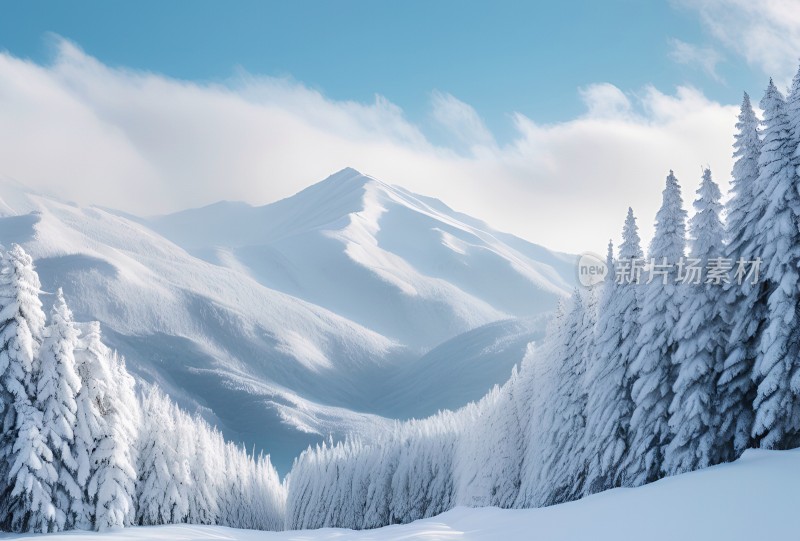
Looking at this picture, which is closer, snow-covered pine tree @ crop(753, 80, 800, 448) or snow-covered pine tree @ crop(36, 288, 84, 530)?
snow-covered pine tree @ crop(753, 80, 800, 448)

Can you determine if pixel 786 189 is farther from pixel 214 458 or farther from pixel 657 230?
pixel 214 458

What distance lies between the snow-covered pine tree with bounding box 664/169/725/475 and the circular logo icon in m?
14.8

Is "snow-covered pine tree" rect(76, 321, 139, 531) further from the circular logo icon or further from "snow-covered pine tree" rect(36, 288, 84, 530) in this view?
the circular logo icon

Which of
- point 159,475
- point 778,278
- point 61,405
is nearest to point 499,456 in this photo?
point 159,475

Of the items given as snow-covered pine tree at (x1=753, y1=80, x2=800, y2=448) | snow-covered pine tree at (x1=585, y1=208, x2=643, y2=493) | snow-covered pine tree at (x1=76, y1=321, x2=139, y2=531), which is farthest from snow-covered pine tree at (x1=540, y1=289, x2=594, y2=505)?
snow-covered pine tree at (x1=76, y1=321, x2=139, y2=531)

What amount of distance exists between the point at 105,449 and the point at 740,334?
3771 centimetres

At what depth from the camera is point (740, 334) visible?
99.9ft

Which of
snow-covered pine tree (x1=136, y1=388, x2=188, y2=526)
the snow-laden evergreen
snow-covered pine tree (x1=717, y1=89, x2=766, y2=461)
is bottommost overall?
snow-covered pine tree (x1=136, y1=388, x2=188, y2=526)

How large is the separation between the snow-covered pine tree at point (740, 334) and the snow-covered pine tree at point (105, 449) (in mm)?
35477

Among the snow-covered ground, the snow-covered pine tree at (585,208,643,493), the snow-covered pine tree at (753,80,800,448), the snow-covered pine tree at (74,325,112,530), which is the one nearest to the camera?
the snow-covered ground

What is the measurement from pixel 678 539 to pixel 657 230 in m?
23.5

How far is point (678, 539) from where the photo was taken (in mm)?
16781

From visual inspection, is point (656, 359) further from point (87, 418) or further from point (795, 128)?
point (87, 418)

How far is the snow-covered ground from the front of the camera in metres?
16.9
